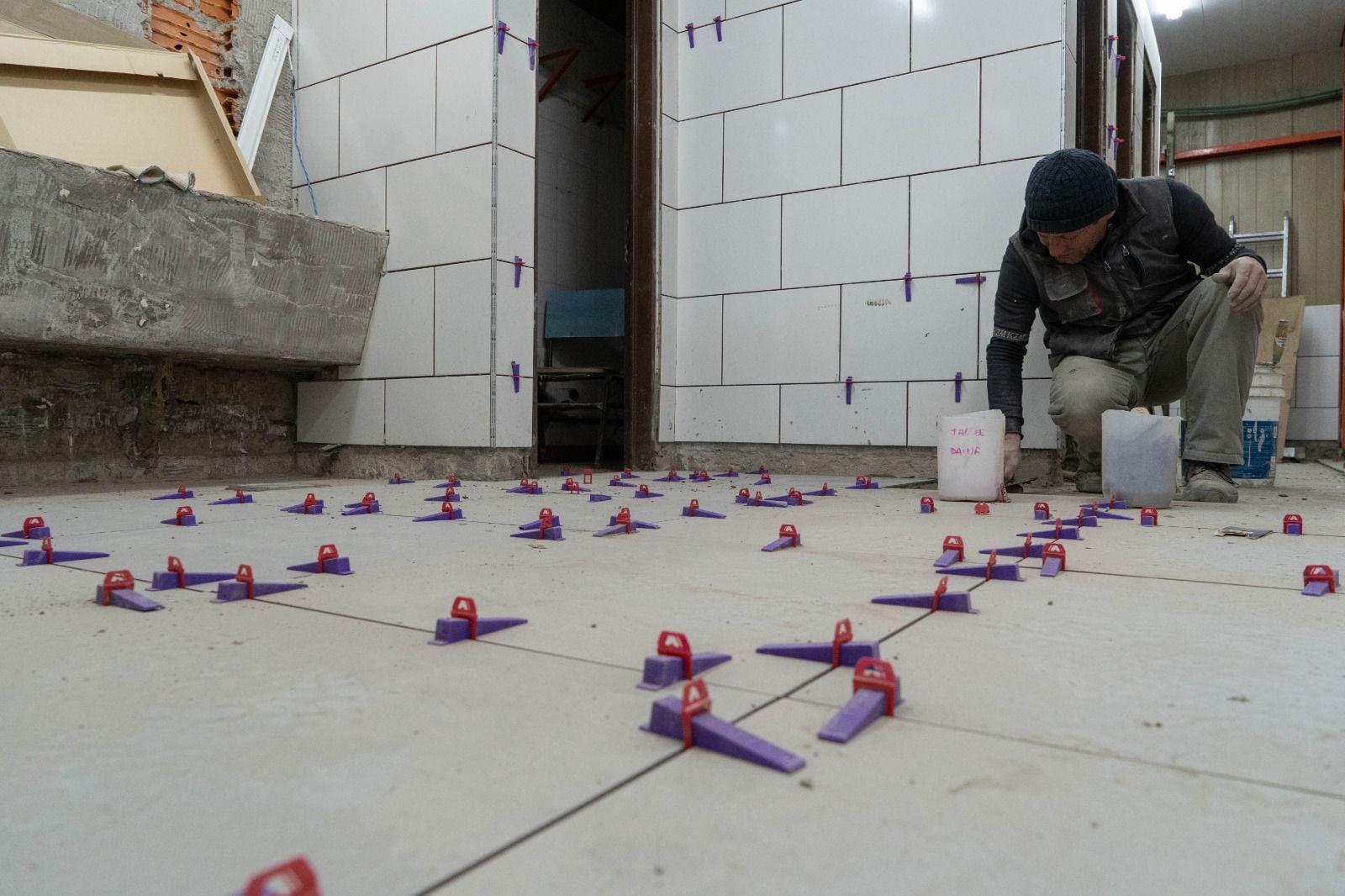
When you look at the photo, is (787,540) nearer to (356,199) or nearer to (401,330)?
(401,330)

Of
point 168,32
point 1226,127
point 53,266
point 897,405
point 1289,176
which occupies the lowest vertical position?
point 897,405

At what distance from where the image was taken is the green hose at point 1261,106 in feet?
23.7

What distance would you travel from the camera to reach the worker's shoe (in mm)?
2592

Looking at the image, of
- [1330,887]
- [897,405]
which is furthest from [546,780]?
[897,405]

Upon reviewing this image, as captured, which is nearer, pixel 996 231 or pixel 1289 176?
pixel 996 231

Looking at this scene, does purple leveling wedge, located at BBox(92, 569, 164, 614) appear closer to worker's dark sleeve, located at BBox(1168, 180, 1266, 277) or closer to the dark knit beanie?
the dark knit beanie

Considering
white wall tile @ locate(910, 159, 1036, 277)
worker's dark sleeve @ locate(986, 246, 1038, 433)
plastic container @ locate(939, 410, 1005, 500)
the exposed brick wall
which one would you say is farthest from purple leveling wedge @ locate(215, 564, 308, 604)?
the exposed brick wall

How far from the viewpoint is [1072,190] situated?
2434 millimetres

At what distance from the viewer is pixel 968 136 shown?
3479mm

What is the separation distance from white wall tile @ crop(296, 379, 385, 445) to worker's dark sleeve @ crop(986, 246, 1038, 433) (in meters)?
2.43

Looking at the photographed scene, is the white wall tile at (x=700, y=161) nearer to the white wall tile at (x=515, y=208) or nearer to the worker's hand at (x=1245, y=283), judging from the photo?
the white wall tile at (x=515, y=208)

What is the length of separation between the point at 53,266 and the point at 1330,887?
10.4 ft

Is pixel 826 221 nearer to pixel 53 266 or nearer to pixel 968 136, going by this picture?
pixel 968 136

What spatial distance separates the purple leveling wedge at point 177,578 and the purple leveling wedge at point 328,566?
14 cm
